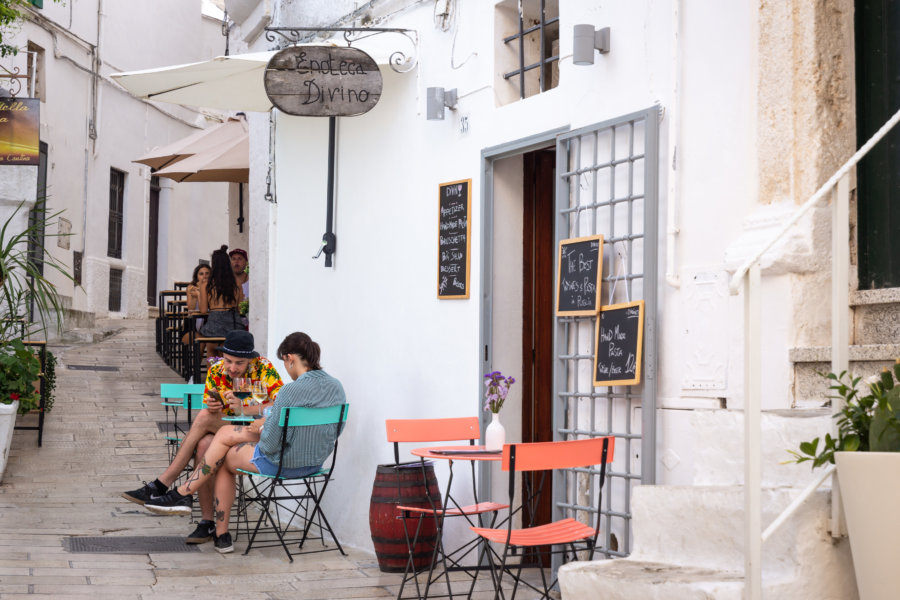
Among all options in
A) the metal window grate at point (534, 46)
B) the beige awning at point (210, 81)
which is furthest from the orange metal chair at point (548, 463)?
the beige awning at point (210, 81)

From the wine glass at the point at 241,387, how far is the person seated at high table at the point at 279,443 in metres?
0.55

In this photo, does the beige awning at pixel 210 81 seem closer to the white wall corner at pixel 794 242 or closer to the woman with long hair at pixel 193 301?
the white wall corner at pixel 794 242

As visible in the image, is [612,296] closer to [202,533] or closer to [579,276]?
[579,276]

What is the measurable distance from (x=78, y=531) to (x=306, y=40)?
3.89 metres

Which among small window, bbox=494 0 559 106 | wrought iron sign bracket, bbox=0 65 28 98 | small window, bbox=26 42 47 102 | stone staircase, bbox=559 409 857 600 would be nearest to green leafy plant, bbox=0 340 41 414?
wrought iron sign bracket, bbox=0 65 28 98

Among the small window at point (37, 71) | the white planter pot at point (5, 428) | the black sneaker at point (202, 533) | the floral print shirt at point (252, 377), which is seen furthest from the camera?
the small window at point (37, 71)

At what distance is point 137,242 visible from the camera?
64.0 ft

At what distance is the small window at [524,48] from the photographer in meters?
6.14

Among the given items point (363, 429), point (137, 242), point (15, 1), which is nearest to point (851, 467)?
point (363, 429)

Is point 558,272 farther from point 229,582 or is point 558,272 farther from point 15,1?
point 15,1

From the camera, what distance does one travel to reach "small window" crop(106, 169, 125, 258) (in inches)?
741

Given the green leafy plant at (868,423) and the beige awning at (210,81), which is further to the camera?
the beige awning at (210,81)

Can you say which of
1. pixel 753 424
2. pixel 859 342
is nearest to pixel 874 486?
pixel 753 424

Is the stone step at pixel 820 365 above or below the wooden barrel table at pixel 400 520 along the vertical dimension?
above
